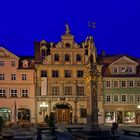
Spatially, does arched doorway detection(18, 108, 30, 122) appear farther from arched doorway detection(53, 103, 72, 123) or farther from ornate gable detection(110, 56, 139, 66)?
ornate gable detection(110, 56, 139, 66)

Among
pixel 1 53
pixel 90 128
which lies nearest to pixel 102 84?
pixel 1 53

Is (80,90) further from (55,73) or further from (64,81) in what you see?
(55,73)

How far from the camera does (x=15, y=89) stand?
66.4 m

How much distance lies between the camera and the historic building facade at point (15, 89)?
217ft

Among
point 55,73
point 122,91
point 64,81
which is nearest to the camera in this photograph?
point 64,81

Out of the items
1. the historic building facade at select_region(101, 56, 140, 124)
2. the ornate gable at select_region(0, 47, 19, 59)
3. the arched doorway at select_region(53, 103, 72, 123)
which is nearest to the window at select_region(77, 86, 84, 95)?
the arched doorway at select_region(53, 103, 72, 123)

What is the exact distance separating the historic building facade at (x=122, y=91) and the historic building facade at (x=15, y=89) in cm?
1153

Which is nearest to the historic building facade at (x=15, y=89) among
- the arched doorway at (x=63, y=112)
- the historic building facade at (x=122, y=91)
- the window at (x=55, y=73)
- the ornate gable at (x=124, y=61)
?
the window at (x=55, y=73)

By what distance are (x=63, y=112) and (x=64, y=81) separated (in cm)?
470

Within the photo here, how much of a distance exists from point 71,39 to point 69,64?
3.84 metres

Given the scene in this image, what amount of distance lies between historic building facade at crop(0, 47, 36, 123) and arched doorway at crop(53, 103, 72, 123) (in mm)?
3577

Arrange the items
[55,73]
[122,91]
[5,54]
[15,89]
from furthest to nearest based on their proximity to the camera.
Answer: [122,91] → [55,73] → [5,54] → [15,89]

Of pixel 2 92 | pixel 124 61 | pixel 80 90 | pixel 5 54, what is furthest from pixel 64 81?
pixel 124 61

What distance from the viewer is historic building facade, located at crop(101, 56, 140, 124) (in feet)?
225
